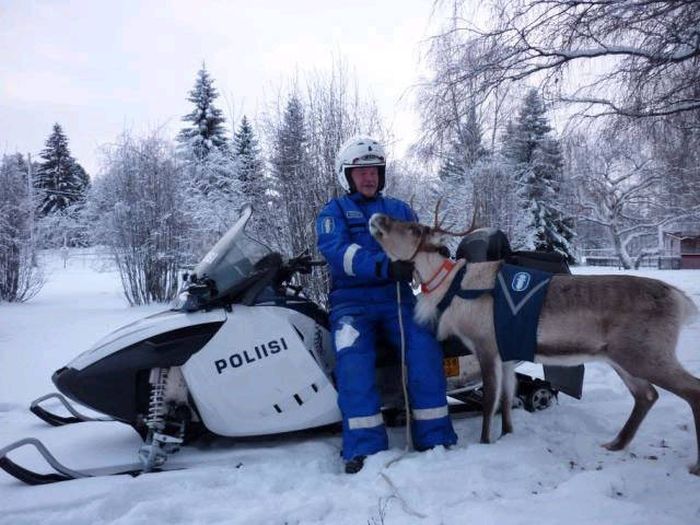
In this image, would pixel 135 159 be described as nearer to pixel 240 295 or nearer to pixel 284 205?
pixel 284 205

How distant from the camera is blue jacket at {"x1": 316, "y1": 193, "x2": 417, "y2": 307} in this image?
3523 mm

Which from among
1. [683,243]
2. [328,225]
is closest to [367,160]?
[328,225]

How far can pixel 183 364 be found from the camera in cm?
314

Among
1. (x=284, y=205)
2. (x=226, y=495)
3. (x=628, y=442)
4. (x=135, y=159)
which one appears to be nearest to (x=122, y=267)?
(x=135, y=159)

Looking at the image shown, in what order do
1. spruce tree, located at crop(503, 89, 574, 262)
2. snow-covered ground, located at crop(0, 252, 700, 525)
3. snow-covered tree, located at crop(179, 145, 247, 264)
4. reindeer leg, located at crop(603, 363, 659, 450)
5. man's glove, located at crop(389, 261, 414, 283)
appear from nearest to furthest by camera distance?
snow-covered ground, located at crop(0, 252, 700, 525)
reindeer leg, located at crop(603, 363, 659, 450)
man's glove, located at crop(389, 261, 414, 283)
snow-covered tree, located at crop(179, 145, 247, 264)
spruce tree, located at crop(503, 89, 574, 262)

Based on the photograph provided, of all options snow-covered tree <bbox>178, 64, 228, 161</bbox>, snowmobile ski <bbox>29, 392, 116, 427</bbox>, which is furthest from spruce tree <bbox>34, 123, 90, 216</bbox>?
snowmobile ski <bbox>29, 392, 116, 427</bbox>

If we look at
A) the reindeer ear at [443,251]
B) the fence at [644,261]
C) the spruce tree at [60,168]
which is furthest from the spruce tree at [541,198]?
the spruce tree at [60,168]

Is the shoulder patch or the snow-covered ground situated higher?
the shoulder patch

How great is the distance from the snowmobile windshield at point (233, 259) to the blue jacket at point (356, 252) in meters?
0.49

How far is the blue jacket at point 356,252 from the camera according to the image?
352 cm

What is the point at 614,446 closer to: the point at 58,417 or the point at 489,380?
the point at 489,380

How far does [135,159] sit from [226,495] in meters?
10.6

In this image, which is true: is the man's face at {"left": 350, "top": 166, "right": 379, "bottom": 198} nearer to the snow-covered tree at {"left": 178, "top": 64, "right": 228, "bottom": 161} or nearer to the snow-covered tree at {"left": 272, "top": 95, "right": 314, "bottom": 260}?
the snow-covered tree at {"left": 272, "top": 95, "right": 314, "bottom": 260}

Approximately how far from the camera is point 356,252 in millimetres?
3549
